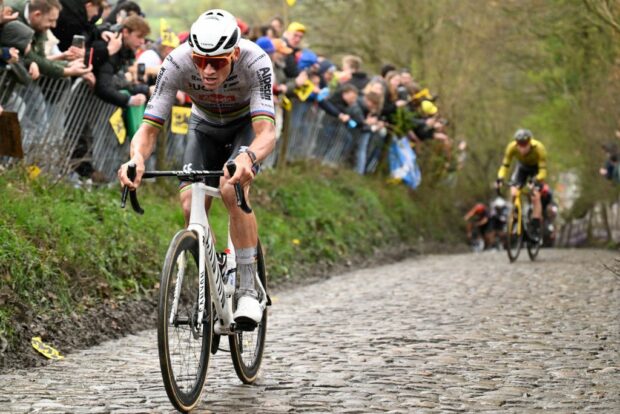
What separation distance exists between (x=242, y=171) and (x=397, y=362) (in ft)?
7.61

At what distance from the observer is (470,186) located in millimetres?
36125

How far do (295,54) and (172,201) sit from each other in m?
4.40

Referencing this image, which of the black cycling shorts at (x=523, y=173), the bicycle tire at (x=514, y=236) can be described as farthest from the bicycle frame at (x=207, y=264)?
the black cycling shorts at (x=523, y=173)

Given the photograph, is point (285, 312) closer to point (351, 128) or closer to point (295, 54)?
point (295, 54)

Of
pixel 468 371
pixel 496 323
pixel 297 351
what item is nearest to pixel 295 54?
→ pixel 496 323

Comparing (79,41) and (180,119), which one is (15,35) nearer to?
(79,41)

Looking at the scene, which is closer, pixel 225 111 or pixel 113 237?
pixel 225 111

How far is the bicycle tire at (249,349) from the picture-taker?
755cm

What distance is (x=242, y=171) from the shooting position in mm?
6691

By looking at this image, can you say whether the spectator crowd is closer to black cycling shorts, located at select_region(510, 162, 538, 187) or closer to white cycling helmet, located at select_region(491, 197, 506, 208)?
black cycling shorts, located at select_region(510, 162, 538, 187)

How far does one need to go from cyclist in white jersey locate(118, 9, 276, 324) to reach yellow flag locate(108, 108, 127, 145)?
5.75 metres

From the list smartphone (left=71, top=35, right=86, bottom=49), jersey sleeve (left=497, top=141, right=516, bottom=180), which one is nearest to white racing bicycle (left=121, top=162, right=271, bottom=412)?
smartphone (left=71, top=35, right=86, bottom=49)

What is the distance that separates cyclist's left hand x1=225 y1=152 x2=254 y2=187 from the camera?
665 cm

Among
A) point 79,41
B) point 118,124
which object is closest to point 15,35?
point 79,41
